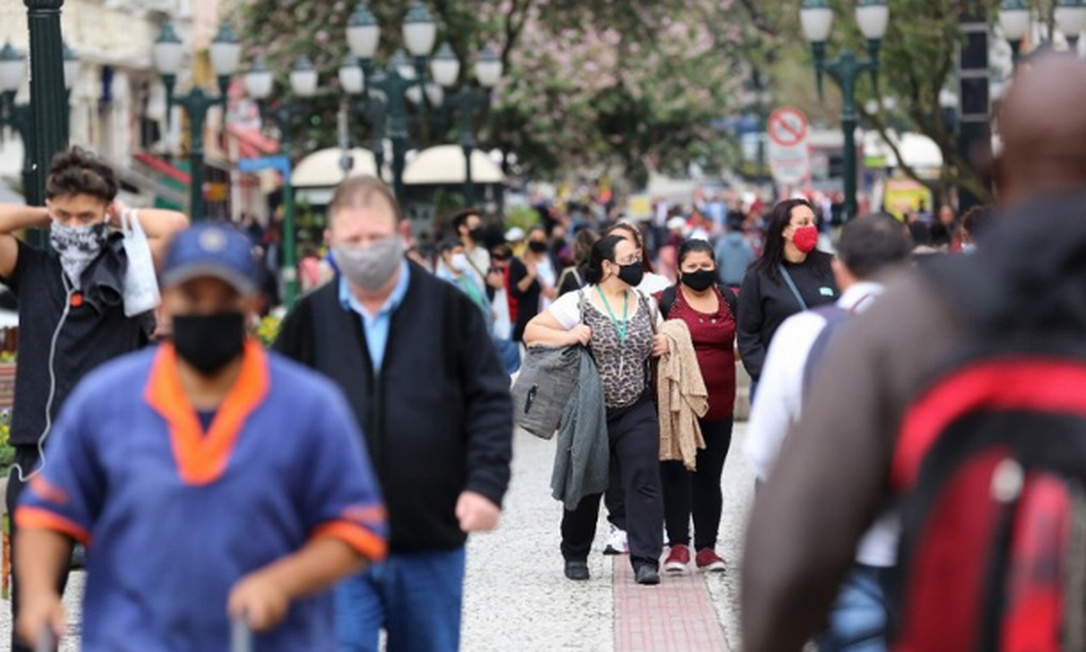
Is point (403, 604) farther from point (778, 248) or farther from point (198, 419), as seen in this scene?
point (778, 248)

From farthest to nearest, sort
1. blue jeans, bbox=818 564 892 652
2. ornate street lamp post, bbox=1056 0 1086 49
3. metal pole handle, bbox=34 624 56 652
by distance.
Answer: ornate street lamp post, bbox=1056 0 1086 49 → blue jeans, bbox=818 564 892 652 → metal pole handle, bbox=34 624 56 652

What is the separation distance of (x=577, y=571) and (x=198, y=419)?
7876 millimetres

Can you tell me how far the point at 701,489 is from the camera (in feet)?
42.4

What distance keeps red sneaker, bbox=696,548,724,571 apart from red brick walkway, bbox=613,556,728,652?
0.06m

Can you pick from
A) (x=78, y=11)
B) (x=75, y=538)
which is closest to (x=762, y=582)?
(x=75, y=538)

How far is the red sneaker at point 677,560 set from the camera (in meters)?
12.7

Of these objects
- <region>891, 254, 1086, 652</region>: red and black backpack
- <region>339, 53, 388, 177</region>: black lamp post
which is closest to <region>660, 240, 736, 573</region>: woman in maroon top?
<region>891, 254, 1086, 652</region>: red and black backpack

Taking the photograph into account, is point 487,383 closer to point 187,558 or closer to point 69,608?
point 187,558

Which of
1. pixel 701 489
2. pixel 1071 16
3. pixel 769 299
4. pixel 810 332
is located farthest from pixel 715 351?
pixel 1071 16

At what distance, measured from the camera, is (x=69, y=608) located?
11.4m

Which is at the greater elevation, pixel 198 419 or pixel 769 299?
pixel 198 419

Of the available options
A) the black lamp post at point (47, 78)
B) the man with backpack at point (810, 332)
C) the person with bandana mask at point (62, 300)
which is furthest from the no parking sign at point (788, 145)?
the man with backpack at point (810, 332)

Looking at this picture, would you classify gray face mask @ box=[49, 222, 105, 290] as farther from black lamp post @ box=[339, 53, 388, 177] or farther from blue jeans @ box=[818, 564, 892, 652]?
black lamp post @ box=[339, 53, 388, 177]

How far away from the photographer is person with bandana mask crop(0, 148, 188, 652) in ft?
27.0
